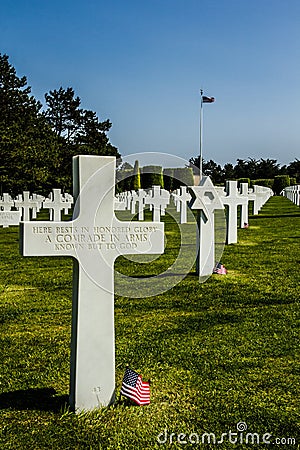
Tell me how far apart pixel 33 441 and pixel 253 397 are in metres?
1.41

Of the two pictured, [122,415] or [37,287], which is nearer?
[122,415]

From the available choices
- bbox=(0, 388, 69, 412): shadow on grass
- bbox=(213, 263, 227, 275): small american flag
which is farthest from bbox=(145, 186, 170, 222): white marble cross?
bbox=(0, 388, 69, 412): shadow on grass

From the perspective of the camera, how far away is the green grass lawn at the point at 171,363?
123 inches

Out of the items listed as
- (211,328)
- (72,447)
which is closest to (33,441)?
(72,447)

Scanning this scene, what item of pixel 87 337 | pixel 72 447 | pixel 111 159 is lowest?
pixel 72 447

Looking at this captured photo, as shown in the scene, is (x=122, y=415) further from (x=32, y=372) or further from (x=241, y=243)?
(x=241, y=243)

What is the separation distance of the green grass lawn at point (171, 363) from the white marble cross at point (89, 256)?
0.23m

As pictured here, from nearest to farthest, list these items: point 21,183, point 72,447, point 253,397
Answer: point 72,447, point 253,397, point 21,183

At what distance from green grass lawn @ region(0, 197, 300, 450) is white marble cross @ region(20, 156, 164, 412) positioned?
23 centimetres

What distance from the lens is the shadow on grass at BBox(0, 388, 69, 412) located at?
11.1 ft

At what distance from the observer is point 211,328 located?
5066 millimetres

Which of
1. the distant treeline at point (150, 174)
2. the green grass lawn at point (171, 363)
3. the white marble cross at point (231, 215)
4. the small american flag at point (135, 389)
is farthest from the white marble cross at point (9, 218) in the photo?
the small american flag at point (135, 389)

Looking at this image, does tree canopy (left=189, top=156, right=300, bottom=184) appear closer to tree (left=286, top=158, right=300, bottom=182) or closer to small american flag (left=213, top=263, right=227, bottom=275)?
tree (left=286, top=158, right=300, bottom=182)

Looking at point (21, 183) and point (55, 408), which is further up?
point (21, 183)
